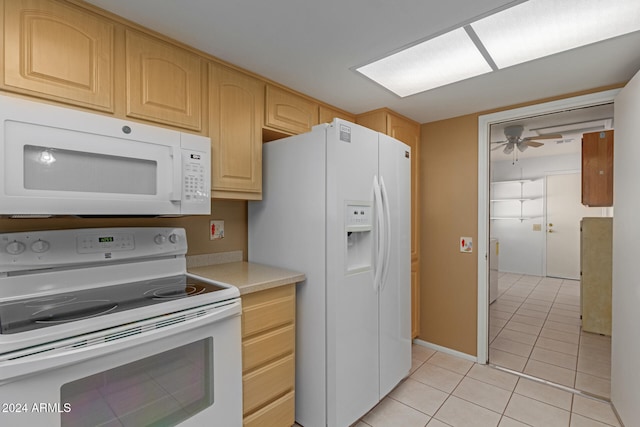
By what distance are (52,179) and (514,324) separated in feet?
14.6

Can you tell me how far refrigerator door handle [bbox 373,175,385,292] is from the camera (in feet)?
6.57

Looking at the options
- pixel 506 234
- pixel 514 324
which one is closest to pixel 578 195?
pixel 506 234

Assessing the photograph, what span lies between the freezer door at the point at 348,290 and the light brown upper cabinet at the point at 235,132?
1.74 feet

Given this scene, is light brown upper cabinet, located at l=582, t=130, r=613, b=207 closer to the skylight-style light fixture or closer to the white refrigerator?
the skylight-style light fixture

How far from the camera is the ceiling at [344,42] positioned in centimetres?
137

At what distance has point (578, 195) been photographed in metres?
5.64

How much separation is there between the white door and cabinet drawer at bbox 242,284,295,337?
6.20 meters

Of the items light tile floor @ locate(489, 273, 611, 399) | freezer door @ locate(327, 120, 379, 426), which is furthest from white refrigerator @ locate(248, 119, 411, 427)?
light tile floor @ locate(489, 273, 611, 399)

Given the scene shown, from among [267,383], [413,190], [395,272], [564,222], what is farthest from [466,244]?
[564,222]

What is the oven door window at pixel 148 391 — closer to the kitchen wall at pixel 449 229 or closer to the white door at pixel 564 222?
the kitchen wall at pixel 449 229

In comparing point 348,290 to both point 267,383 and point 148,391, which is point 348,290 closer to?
point 267,383

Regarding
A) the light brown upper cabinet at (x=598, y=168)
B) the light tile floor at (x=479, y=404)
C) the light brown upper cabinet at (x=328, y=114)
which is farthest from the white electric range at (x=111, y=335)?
the light brown upper cabinet at (x=598, y=168)

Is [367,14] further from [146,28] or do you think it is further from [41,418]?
[41,418]

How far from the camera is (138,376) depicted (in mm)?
1197
